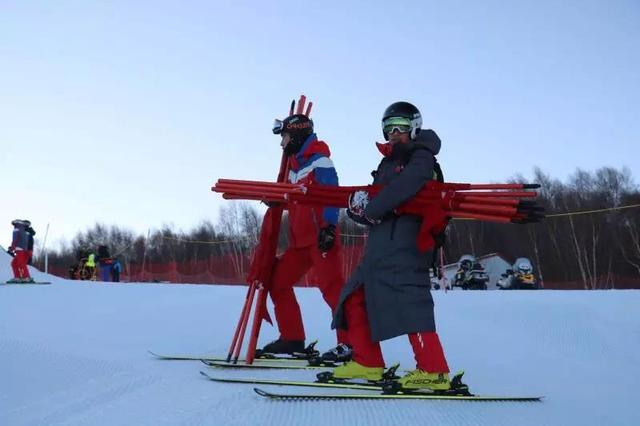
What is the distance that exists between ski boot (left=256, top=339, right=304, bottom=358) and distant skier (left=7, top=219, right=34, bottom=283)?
9.95 metres

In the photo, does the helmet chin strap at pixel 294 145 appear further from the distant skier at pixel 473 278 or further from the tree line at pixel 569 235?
the tree line at pixel 569 235

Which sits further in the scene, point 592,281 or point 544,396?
point 592,281

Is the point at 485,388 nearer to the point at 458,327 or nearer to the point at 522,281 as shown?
the point at 458,327

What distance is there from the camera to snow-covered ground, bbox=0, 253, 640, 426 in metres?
2.40

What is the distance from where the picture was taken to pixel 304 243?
4.34m

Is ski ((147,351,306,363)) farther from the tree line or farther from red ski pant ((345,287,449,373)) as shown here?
the tree line

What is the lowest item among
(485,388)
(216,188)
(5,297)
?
(485,388)

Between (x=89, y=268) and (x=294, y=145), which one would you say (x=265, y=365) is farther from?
(x=89, y=268)

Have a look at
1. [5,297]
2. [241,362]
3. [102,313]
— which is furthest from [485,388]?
[5,297]

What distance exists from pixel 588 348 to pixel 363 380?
2.19 m

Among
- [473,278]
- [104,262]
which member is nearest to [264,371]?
[473,278]

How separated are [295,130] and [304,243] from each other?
85 centimetres

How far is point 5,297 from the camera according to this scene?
23.9 ft

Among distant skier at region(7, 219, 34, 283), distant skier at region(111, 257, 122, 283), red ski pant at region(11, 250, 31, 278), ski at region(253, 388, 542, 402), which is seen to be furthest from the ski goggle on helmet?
distant skier at region(111, 257, 122, 283)
